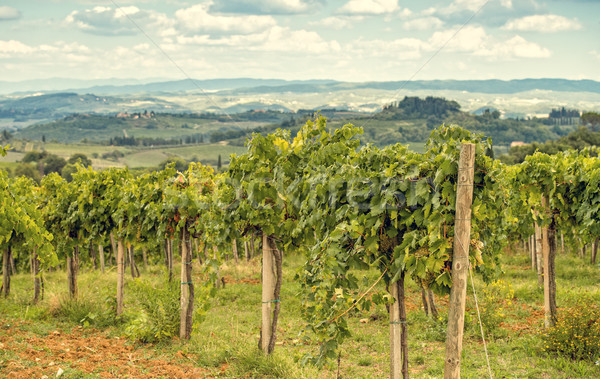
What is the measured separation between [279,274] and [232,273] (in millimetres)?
9076

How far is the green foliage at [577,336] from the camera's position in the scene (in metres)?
7.64

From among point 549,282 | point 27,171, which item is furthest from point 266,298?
point 27,171

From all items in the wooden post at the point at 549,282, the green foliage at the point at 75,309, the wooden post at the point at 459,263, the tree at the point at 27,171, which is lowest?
the tree at the point at 27,171

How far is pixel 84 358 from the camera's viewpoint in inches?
305

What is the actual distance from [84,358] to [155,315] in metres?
1.58

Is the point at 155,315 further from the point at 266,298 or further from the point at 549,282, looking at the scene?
the point at 549,282

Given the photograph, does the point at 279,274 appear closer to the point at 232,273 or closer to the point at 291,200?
the point at 291,200

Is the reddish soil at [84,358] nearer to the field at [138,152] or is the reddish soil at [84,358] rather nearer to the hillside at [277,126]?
the hillside at [277,126]

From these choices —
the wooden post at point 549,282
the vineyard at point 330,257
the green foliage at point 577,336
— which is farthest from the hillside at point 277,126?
the green foliage at point 577,336

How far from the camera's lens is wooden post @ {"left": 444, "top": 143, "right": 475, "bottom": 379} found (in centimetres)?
447

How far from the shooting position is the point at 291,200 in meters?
7.00

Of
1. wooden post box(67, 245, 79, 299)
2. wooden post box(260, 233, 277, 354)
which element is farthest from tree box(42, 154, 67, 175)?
wooden post box(260, 233, 277, 354)

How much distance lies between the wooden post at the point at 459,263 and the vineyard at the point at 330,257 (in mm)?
13

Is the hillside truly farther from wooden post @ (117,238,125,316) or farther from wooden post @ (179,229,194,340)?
wooden post @ (179,229,194,340)
